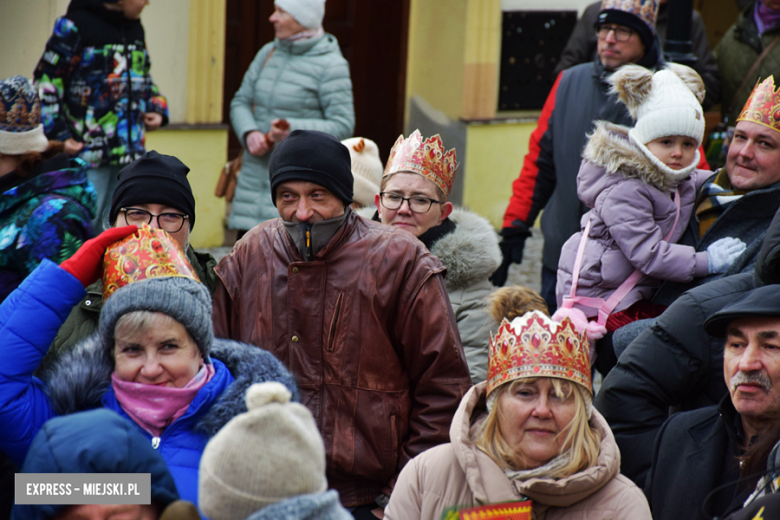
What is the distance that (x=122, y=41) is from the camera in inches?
235

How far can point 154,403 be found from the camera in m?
2.59

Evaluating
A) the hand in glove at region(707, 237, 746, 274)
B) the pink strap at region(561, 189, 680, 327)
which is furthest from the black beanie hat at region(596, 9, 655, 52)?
the hand in glove at region(707, 237, 746, 274)

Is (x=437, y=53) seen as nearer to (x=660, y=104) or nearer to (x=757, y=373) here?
(x=660, y=104)

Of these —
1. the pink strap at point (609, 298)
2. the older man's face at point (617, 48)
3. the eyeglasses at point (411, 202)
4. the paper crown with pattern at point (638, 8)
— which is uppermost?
the paper crown with pattern at point (638, 8)

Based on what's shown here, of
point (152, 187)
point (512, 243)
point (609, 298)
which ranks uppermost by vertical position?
point (152, 187)

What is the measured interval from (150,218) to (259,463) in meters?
1.83

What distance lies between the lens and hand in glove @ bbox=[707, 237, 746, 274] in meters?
3.67

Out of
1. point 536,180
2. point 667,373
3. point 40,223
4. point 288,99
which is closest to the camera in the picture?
point 667,373

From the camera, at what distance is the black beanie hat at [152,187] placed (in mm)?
3371

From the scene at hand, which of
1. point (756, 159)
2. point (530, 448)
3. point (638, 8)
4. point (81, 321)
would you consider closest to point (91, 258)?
point (81, 321)

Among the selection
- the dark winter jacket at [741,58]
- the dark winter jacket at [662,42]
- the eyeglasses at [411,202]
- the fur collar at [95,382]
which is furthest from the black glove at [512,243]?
the fur collar at [95,382]

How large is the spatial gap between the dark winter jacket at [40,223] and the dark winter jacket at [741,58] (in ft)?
15.2

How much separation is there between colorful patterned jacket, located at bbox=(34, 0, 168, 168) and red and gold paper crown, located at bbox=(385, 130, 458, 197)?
8.73ft

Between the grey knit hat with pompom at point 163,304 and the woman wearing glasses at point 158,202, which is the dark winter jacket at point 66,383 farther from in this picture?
the woman wearing glasses at point 158,202
